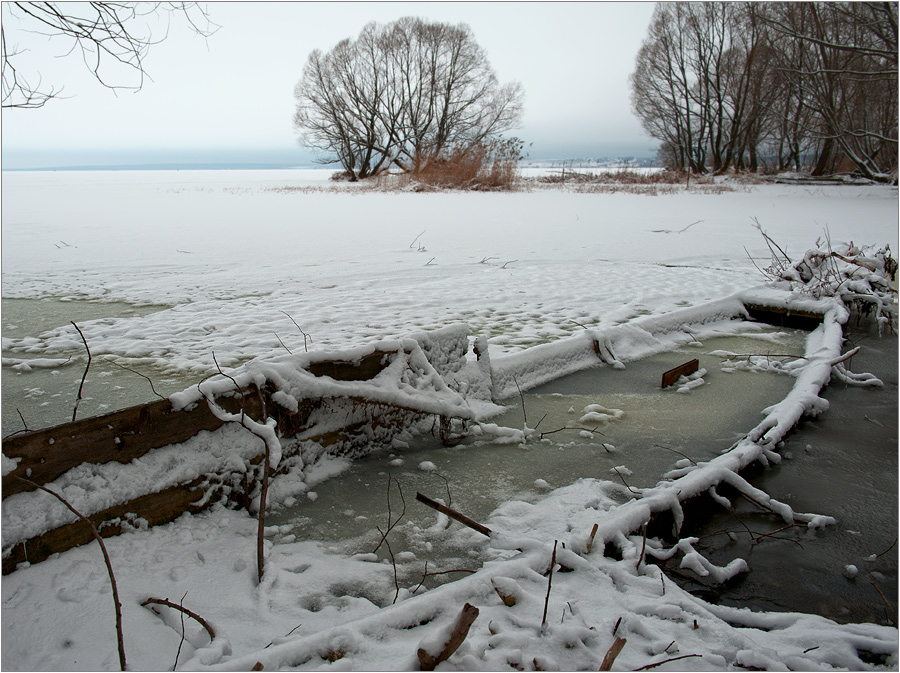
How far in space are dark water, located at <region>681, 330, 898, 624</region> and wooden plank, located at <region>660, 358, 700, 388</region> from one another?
88 cm

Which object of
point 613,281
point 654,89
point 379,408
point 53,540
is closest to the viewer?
point 53,540

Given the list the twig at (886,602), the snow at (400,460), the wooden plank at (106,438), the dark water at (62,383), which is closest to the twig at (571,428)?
the snow at (400,460)

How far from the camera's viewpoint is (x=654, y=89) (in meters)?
35.2

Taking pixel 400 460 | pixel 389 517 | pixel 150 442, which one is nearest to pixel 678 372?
pixel 400 460

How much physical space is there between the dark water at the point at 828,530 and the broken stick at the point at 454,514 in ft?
2.59

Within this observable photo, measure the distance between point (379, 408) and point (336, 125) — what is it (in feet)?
120

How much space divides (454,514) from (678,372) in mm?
2766

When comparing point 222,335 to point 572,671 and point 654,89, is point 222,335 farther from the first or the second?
point 654,89

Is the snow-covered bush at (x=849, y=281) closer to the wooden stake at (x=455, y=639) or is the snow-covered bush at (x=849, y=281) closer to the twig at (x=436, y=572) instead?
the twig at (x=436, y=572)

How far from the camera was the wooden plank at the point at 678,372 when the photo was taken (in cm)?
434

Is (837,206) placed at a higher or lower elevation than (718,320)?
higher

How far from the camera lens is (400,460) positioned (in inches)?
128

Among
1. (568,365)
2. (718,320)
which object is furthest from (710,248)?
(568,365)

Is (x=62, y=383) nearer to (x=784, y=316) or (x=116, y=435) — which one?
(x=116, y=435)
